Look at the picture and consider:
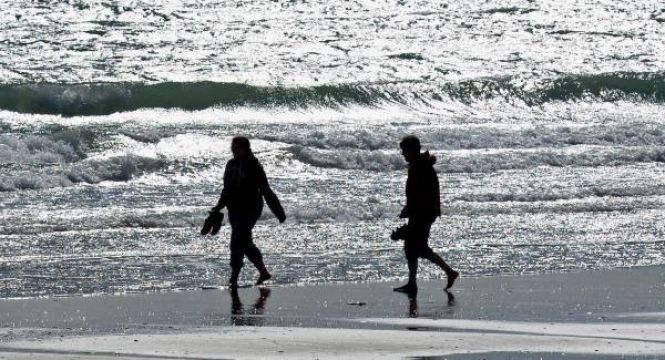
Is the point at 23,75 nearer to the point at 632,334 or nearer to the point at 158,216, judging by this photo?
the point at 158,216

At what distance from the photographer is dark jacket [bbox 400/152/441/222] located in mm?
11586

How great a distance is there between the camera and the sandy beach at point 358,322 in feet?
27.4

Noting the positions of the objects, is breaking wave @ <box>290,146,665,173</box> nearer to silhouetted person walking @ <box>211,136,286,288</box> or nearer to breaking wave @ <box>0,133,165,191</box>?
breaking wave @ <box>0,133,165,191</box>

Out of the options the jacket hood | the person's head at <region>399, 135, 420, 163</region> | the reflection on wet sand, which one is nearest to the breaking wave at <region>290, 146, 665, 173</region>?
the jacket hood

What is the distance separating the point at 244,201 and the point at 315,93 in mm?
24991

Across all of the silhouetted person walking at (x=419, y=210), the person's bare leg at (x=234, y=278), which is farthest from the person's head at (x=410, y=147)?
the person's bare leg at (x=234, y=278)

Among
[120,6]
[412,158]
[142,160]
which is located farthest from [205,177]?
[120,6]

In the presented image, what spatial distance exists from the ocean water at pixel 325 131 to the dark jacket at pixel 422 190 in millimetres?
1376

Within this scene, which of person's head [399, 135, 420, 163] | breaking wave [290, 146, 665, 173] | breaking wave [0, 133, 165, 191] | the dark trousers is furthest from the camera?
breaking wave [290, 146, 665, 173]

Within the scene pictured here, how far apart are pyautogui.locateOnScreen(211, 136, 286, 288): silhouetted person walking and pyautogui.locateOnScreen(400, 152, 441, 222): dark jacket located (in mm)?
1053

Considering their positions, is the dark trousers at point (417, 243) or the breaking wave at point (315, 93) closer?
the dark trousers at point (417, 243)

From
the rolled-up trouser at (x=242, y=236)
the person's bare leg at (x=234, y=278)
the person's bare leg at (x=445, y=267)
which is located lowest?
the person's bare leg at (x=234, y=278)

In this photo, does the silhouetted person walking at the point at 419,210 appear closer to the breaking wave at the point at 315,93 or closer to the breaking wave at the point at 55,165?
the breaking wave at the point at 55,165

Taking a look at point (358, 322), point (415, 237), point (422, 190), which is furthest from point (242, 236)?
point (358, 322)
